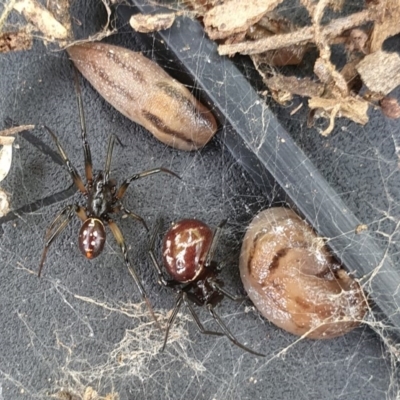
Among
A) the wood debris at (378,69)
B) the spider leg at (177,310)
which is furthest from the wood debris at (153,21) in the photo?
the spider leg at (177,310)

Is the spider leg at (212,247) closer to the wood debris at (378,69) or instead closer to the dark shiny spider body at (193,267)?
the dark shiny spider body at (193,267)

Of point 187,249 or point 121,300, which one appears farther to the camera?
point 121,300

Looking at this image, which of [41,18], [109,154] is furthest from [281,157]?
[41,18]

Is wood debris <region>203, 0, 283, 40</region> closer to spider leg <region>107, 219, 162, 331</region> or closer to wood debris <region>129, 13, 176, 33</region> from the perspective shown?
wood debris <region>129, 13, 176, 33</region>

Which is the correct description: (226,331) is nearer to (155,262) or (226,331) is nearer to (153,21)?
(155,262)

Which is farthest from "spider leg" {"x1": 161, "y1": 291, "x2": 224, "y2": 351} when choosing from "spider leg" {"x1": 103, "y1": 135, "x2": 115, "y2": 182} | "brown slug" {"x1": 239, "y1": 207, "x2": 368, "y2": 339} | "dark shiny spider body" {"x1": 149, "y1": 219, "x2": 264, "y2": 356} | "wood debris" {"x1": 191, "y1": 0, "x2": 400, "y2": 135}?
"wood debris" {"x1": 191, "y1": 0, "x2": 400, "y2": 135}

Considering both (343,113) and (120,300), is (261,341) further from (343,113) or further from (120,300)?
(343,113)

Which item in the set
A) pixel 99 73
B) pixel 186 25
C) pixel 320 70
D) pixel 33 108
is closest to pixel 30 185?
pixel 33 108
